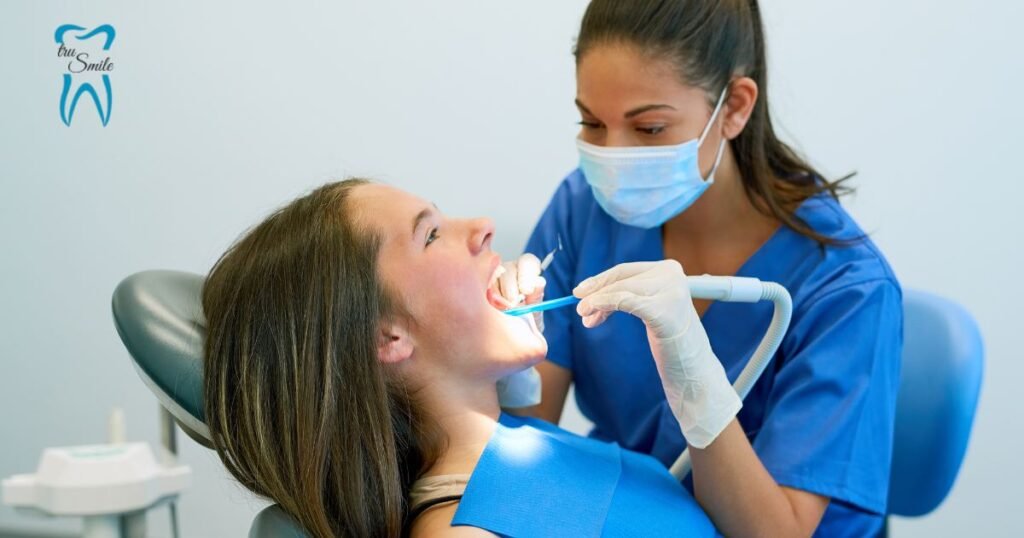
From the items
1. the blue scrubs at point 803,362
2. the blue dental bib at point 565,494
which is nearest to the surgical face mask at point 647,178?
the blue scrubs at point 803,362

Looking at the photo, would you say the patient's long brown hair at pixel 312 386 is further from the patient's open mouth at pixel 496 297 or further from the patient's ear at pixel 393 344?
the patient's open mouth at pixel 496 297

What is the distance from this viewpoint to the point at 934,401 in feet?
5.32

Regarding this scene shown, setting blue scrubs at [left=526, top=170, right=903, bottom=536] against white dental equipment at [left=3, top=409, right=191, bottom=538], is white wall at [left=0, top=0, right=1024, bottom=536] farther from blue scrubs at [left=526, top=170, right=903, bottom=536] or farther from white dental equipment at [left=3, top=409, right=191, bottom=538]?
white dental equipment at [left=3, top=409, right=191, bottom=538]

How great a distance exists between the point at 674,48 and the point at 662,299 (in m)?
0.47

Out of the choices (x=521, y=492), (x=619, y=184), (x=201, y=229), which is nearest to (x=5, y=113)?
(x=201, y=229)

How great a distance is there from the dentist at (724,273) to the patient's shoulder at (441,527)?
312 millimetres

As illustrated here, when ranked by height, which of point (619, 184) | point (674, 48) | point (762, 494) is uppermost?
point (674, 48)

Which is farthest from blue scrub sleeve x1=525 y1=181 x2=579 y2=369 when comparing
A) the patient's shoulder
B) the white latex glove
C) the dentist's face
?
the patient's shoulder

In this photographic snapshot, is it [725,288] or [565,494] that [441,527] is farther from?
[725,288]

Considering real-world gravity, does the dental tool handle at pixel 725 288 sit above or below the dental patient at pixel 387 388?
above

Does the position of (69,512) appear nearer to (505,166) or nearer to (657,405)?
(657,405)

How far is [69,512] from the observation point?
1.29m

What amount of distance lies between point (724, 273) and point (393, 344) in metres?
0.63

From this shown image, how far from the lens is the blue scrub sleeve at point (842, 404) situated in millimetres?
1479
